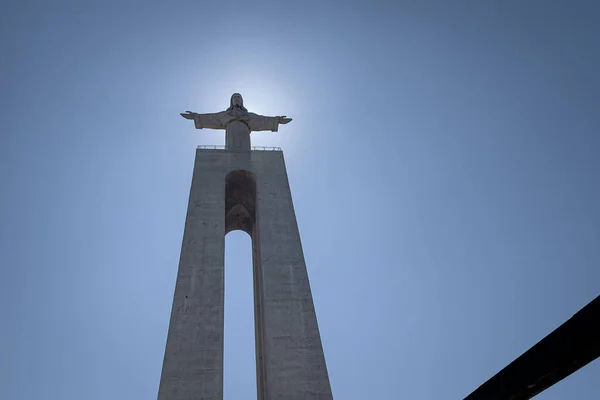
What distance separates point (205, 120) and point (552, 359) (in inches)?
678

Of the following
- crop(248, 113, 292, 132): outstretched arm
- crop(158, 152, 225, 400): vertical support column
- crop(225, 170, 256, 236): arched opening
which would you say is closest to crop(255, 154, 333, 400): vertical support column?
crop(225, 170, 256, 236): arched opening

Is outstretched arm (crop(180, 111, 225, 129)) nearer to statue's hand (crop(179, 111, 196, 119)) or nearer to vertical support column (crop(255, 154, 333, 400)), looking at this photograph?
statue's hand (crop(179, 111, 196, 119))

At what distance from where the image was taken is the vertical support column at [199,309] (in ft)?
32.7

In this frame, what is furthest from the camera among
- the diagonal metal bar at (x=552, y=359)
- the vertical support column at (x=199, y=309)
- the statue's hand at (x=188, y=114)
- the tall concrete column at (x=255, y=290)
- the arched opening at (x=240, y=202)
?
the statue's hand at (x=188, y=114)

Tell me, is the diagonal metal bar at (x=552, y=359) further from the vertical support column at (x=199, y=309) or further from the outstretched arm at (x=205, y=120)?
the outstretched arm at (x=205, y=120)

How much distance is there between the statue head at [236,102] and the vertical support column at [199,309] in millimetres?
4862

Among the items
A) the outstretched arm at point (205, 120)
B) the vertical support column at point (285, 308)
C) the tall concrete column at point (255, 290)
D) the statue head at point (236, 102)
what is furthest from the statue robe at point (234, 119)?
the vertical support column at point (285, 308)

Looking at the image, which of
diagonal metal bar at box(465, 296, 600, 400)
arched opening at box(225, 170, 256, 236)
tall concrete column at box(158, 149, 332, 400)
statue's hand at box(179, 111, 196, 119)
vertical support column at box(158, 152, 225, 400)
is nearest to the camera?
diagonal metal bar at box(465, 296, 600, 400)

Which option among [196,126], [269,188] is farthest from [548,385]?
[196,126]

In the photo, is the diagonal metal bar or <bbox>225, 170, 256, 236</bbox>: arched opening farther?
<bbox>225, 170, 256, 236</bbox>: arched opening

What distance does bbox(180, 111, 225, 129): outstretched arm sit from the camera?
17812 millimetres

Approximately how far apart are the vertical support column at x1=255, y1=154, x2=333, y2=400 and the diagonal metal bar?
29.0 feet

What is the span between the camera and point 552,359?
64.5 inches

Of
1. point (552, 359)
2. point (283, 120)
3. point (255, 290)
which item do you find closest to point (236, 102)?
point (283, 120)
